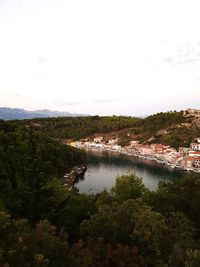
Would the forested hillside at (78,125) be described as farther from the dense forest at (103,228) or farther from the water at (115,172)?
the dense forest at (103,228)

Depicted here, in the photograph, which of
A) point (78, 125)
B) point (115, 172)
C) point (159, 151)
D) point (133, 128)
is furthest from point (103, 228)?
point (78, 125)

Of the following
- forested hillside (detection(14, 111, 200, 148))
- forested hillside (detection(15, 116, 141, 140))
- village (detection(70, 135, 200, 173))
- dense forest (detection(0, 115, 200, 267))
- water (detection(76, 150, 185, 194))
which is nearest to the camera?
dense forest (detection(0, 115, 200, 267))

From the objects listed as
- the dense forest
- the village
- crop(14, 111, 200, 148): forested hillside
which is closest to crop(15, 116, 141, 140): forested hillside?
crop(14, 111, 200, 148): forested hillside

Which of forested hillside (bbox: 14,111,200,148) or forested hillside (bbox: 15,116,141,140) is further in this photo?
forested hillside (bbox: 15,116,141,140)

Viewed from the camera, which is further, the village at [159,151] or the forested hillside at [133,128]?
the forested hillside at [133,128]

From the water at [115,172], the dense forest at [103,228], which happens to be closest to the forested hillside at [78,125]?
the water at [115,172]

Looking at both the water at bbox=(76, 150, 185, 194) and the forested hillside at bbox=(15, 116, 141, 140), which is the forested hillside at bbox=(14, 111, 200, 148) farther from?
the water at bbox=(76, 150, 185, 194)

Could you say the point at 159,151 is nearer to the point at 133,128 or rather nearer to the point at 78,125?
the point at 133,128
